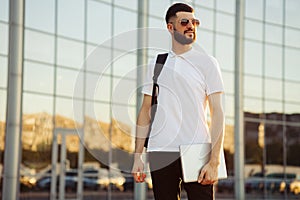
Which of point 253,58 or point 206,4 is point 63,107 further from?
point 253,58

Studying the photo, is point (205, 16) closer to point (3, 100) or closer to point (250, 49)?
point (250, 49)

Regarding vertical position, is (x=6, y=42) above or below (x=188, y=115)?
above

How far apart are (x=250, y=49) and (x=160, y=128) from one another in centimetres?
2151

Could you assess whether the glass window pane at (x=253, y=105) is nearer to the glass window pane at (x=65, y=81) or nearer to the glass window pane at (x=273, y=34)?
the glass window pane at (x=273, y=34)

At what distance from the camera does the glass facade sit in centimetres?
1695

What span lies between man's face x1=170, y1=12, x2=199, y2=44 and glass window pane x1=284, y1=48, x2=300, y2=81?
2325cm

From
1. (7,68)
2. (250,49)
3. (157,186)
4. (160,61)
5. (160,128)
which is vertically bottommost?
(157,186)

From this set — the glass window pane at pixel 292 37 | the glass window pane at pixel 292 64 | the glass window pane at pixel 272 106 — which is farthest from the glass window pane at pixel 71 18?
the glass window pane at pixel 292 37

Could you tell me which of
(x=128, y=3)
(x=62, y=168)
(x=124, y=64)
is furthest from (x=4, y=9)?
→ (x=124, y=64)

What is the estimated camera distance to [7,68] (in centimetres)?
1598

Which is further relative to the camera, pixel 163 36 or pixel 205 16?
pixel 205 16

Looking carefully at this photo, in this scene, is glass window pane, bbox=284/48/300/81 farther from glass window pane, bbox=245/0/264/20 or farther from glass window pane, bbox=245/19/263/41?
glass window pane, bbox=245/0/264/20

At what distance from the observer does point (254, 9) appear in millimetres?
24500

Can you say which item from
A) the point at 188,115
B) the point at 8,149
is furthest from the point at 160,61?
the point at 8,149
